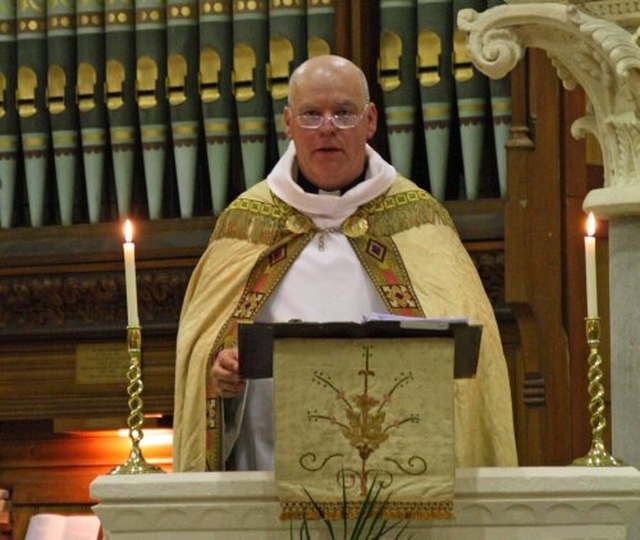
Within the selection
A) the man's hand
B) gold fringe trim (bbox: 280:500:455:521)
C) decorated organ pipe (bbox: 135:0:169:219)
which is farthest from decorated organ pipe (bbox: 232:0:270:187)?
gold fringe trim (bbox: 280:500:455:521)

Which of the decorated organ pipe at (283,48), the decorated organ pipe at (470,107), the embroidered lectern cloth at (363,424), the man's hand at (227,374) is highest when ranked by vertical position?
the decorated organ pipe at (283,48)

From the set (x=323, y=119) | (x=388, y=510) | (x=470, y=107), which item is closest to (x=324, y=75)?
(x=323, y=119)

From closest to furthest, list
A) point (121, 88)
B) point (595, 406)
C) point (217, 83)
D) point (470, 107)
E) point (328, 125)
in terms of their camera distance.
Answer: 1. point (595, 406)
2. point (328, 125)
3. point (470, 107)
4. point (217, 83)
5. point (121, 88)

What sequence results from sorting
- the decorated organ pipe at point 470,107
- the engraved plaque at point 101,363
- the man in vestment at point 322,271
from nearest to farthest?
1. the man in vestment at point 322,271
2. the decorated organ pipe at point 470,107
3. the engraved plaque at point 101,363

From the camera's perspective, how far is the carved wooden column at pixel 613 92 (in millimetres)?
5648

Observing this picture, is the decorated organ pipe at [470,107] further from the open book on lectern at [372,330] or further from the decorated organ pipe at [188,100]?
the open book on lectern at [372,330]

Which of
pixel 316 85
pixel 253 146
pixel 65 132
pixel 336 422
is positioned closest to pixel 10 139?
pixel 65 132

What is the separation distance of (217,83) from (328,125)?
225 centimetres

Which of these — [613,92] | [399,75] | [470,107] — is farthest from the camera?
[399,75]

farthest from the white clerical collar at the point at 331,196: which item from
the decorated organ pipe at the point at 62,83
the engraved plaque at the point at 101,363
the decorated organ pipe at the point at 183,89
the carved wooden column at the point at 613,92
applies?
the decorated organ pipe at the point at 62,83

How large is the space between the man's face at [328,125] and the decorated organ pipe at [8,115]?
251cm

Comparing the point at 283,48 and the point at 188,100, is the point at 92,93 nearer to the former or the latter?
the point at 188,100

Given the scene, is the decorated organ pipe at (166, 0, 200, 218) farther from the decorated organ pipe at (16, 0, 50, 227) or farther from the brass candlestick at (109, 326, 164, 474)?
the brass candlestick at (109, 326, 164, 474)

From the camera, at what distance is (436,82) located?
741 centimetres
